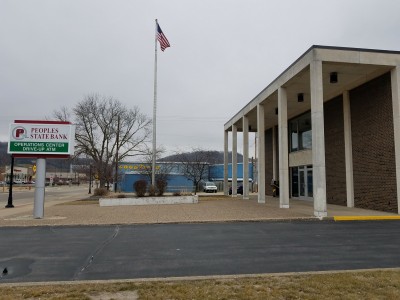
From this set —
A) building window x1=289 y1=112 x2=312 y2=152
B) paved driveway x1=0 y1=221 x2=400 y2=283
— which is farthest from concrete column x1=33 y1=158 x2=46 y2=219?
building window x1=289 y1=112 x2=312 y2=152

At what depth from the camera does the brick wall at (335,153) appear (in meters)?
20.1

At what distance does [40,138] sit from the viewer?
15.7 meters

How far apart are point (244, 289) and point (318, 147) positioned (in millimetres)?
10759

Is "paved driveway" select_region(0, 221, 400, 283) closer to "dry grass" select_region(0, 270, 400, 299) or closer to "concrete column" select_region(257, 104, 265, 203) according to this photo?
"dry grass" select_region(0, 270, 400, 299)

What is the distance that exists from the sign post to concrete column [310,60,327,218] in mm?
10831

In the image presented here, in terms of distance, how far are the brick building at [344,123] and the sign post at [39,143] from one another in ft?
35.7

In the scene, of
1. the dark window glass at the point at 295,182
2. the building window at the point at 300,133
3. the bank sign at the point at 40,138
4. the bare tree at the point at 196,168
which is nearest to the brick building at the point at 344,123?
the building window at the point at 300,133

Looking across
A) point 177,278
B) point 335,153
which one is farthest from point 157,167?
point 177,278

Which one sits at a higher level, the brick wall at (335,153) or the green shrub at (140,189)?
the brick wall at (335,153)

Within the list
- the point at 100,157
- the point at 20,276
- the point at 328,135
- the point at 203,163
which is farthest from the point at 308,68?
the point at 203,163

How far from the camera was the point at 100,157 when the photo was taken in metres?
43.0

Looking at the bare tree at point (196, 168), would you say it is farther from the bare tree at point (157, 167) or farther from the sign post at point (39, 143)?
the sign post at point (39, 143)

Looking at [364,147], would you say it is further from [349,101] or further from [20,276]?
[20,276]

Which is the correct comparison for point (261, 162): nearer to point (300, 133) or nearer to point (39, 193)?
point (300, 133)
